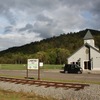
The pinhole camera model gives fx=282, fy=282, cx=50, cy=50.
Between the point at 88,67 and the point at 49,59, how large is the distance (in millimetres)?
101740

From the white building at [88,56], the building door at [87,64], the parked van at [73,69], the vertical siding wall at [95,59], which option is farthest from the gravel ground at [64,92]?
the building door at [87,64]

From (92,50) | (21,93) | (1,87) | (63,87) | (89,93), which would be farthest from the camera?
(92,50)

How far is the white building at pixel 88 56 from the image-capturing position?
60750mm

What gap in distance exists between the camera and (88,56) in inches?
2447

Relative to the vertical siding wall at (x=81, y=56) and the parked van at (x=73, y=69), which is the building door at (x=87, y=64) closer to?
the vertical siding wall at (x=81, y=56)

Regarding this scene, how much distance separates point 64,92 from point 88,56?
134 ft

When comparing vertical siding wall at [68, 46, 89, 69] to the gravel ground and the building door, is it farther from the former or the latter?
the gravel ground

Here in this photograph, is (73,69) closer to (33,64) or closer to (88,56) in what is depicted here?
(88,56)

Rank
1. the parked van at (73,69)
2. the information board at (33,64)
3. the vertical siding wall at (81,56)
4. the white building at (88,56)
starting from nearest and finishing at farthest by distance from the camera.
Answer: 1. the information board at (33,64)
2. the parked van at (73,69)
3. the white building at (88,56)
4. the vertical siding wall at (81,56)

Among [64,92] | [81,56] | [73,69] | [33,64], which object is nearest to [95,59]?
[81,56]

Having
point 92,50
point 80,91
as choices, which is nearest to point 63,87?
point 80,91

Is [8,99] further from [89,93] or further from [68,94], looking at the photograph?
[89,93]

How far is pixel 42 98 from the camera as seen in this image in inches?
890

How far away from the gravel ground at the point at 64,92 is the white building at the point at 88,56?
34.9 m
